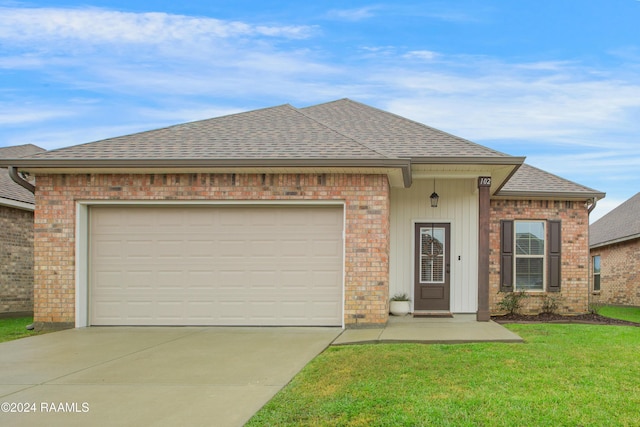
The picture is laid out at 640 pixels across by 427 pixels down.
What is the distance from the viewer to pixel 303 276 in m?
11.6

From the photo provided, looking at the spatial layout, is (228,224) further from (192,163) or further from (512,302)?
(512,302)

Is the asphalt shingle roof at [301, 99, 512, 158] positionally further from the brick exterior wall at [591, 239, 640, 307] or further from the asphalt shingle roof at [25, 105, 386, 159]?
the brick exterior wall at [591, 239, 640, 307]

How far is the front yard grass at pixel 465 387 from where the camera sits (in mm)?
5418

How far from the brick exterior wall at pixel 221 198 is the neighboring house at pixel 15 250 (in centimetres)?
462

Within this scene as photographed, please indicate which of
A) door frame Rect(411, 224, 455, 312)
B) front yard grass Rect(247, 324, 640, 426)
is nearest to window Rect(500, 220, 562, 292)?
door frame Rect(411, 224, 455, 312)

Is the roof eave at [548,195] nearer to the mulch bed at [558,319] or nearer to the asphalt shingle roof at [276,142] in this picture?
the asphalt shingle roof at [276,142]

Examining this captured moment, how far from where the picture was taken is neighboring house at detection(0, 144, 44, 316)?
1559 cm

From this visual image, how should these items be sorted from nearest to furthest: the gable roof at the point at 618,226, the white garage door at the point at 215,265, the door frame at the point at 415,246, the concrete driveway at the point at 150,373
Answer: the concrete driveway at the point at 150,373, the white garage door at the point at 215,265, the door frame at the point at 415,246, the gable roof at the point at 618,226

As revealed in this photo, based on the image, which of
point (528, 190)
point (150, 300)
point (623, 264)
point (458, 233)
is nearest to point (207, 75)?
point (150, 300)

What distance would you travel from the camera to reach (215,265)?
38.7 feet

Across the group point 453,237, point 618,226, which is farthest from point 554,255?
point 618,226

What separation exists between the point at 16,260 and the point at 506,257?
41.5ft

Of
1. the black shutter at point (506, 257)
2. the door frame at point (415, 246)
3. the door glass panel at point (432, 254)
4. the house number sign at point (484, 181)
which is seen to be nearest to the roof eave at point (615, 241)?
the black shutter at point (506, 257)

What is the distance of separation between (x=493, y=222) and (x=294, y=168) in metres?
6.16
